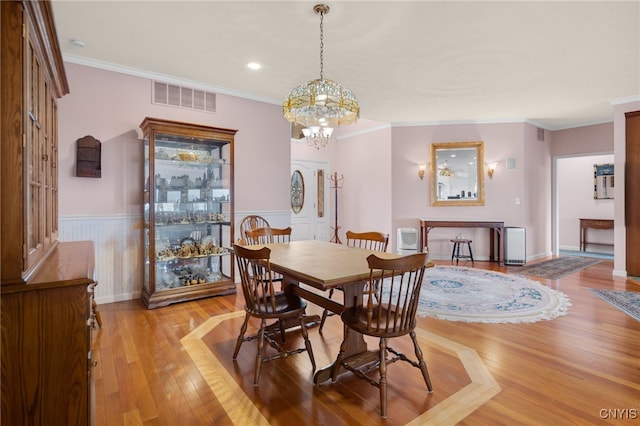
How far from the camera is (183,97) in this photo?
4.30 m

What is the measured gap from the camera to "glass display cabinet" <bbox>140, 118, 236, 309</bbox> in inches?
147

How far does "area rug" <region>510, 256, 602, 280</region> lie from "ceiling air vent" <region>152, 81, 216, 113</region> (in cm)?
543

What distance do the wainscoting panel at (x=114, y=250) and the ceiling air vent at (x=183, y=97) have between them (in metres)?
1.49

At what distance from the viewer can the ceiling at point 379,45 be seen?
276cm

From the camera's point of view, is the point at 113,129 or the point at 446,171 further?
the point at 446,171

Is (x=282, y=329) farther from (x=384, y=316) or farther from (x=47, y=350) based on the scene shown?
(x=47, y=350)

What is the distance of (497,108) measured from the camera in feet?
18.8

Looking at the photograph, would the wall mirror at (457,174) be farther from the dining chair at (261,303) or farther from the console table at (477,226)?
the dining chair at (261,303)

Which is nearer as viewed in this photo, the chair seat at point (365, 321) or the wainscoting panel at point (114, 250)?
the chair seat at point (365, 321)

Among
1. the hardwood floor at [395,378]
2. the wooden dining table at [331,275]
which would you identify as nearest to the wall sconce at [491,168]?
the hardwood floor at [395,378]

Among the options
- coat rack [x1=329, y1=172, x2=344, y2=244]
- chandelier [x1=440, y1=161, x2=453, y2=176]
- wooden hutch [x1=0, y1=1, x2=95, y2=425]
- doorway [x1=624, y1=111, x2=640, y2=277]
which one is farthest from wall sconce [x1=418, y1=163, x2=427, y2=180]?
wooden hutch [x1=0, y1=1, x2=95, y2=425]

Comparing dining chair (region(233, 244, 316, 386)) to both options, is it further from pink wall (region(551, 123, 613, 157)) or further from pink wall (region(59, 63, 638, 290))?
pink wall (region(551, 123, 613, 157))

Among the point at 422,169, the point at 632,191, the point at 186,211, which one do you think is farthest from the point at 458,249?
the point at 186,211

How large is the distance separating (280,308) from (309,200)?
18.2ft
